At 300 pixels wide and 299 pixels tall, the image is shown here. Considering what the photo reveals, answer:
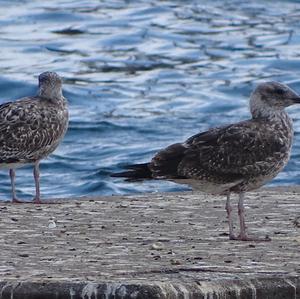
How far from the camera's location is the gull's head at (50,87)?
11.4 m

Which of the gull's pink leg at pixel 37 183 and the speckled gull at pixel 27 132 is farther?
the speckled gull at pixel 27 132

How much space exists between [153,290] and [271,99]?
2.60 metres

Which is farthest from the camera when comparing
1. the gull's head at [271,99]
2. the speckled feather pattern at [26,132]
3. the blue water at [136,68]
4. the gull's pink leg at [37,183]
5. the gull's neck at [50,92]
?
the blue water at [136,68]

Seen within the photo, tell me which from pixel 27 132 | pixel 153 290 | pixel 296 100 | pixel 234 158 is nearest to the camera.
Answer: pixel 153 290

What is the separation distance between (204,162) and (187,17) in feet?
58.8

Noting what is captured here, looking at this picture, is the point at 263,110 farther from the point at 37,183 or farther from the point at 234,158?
the point at 37,183

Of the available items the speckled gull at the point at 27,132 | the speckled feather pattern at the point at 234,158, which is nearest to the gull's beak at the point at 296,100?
the speckled feather pattern at the point at 234,158

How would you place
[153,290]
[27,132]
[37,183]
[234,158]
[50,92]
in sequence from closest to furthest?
[153,290]
[234,158]
[37,183]
[27,132]
[50,92]

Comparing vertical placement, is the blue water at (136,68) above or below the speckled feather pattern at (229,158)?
below

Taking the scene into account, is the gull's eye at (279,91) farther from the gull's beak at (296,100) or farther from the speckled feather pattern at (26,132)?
the speckled feather pattern at (26,132)

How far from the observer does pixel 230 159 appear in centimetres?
895

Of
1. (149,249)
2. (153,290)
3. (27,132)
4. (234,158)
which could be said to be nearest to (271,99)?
(234,158)

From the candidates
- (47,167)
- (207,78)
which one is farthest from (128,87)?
(47,167)

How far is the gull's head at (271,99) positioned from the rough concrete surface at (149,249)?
0.77 metres
